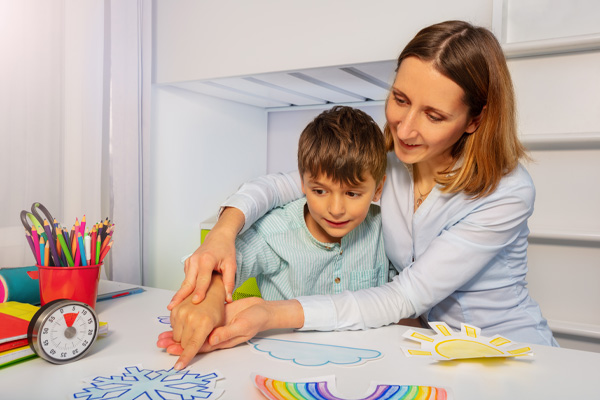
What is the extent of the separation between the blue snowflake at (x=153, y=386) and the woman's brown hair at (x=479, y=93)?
60cm

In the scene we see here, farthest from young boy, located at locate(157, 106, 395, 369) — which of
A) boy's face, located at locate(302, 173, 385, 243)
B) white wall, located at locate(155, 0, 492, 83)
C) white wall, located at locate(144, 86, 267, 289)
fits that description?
white wall, located at locate(144, 86, 267, 289)

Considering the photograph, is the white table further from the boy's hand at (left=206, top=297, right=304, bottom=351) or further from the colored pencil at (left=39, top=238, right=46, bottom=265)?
the colored pencil at (left=39, top=238, right=46, bottom=265)

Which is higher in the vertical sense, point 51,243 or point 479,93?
point 479,93

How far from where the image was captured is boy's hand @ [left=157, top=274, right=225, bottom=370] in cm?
70

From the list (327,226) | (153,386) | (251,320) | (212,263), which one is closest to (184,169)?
(327,226)

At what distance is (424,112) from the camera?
37.1 inches

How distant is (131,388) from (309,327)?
0.31 m

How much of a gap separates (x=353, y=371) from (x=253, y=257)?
416mm

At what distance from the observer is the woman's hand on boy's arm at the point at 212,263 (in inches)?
31.5

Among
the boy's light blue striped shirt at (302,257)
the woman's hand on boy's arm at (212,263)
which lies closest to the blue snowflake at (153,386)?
the woman's hand on boy's arm at (212,263)

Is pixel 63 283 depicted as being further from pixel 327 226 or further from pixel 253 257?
pixel 327 226

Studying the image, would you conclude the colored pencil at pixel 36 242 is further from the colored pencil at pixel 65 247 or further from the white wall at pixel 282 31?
the white wall at pixel 282 31

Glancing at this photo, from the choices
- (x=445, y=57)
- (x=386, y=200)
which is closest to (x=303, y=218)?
(x=386, y=200)

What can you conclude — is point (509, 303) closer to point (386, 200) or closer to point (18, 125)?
point (386, 200)
